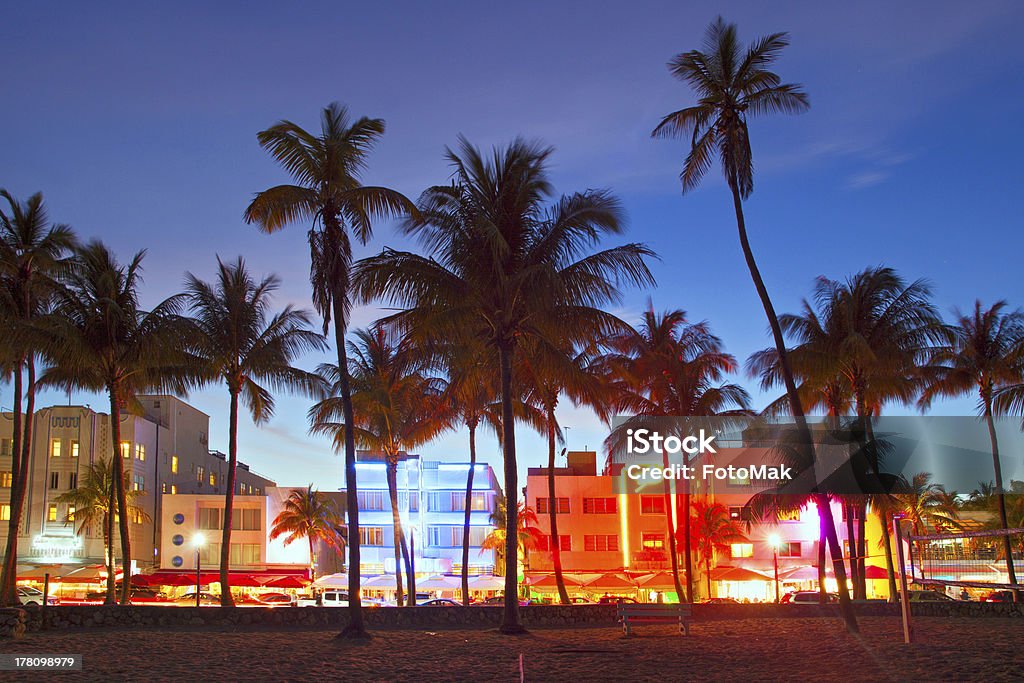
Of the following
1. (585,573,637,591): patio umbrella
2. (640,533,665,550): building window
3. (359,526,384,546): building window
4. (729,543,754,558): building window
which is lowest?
(585,573,637,591): patio umbrella

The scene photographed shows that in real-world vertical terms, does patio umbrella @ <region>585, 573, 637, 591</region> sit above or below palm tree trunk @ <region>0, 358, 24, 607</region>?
below

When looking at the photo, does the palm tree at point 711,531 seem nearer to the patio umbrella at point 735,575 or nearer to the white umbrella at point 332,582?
the patio umbrella at point 735,575

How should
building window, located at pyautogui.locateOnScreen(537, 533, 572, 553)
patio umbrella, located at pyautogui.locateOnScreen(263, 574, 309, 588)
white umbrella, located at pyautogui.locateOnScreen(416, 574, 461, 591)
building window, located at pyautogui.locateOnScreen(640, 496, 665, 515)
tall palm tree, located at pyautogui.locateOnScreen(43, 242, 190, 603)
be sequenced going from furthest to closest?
building window, located at pyautogui.locateOnScreen(640, 496, 665, 515), building window, located at pyautogui.locateOnScreen(537, 533, 572, 553), patio umbrella, located at pyautogui.locateOnScreen(263, 574, 309, 588), white umbrella, located at pyautogui.locateOnScreen(416, 574, 461, 591), tall palm tree, located at pyautogui.locateOnScreen(43, 242, 190, 603)

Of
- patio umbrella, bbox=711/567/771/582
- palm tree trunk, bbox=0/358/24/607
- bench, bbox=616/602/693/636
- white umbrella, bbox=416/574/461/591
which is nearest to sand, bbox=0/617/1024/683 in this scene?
bench, bbox=616/602/693/636

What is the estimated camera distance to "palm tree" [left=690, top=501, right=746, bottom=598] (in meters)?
55.0

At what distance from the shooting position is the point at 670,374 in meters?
40.5

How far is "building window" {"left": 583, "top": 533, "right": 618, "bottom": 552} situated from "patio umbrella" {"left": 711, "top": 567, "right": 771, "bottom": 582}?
7.36m

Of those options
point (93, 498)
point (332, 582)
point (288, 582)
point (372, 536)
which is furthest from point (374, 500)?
point (93, 498)

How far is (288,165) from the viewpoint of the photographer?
2148 centimetres

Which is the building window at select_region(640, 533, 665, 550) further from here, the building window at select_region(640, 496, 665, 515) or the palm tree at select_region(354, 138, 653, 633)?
the palm tree at select_region(354, 138, 653, 633)

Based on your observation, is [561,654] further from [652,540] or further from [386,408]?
[652,540]

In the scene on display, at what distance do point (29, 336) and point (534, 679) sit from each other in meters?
Answer: 19.8

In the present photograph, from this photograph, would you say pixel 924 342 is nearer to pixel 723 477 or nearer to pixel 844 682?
pixel 844 682

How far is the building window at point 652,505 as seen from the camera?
199 feet
